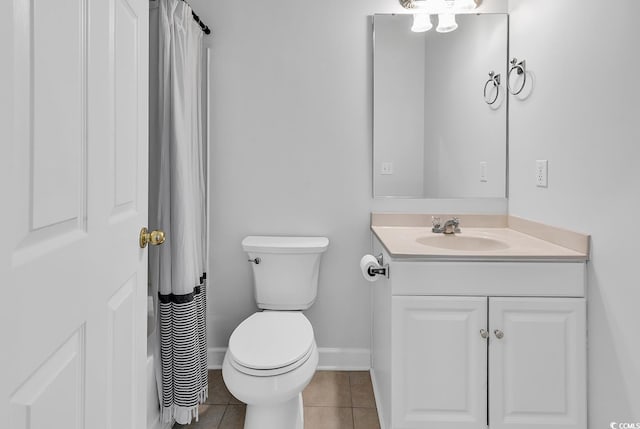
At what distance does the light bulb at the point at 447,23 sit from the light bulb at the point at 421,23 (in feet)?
0.20

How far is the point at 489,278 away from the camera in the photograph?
60.5 inches

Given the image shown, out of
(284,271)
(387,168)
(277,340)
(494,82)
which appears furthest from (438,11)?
(277,340)

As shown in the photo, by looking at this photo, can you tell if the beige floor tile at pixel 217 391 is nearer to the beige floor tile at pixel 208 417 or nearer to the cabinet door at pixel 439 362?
the beige floor tile at pixel 208 417

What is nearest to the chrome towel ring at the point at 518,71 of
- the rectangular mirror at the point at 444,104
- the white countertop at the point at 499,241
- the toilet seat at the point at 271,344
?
the rectangular mirror at the point at 444,104

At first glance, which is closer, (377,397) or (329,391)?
(377,397)

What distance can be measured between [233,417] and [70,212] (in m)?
1.52

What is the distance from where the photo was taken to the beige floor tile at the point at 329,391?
6.69 feet

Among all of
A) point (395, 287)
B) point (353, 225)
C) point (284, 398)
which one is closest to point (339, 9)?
point (353, 225)

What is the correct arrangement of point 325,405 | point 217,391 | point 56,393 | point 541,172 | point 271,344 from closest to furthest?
point 56,393, point 271,344, point 541,172, point 325,405, point 217,391

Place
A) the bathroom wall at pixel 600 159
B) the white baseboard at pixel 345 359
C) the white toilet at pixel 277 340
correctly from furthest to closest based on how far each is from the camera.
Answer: the white baseboard at pixel 345 359 < the white toilet at pixel 277 340 < the bathroom wall at pixel 600 159

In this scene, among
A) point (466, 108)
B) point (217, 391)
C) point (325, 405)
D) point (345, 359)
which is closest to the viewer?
point (325, 405)

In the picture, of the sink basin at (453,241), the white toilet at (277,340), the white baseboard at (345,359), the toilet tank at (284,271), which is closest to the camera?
the white toilet at (277,340)

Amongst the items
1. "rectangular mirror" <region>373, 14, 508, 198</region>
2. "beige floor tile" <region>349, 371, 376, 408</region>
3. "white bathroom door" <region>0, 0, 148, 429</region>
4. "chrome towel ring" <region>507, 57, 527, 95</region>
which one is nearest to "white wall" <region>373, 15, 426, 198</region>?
"rectangular mirror" <region>373, 14, 508, 198</region>

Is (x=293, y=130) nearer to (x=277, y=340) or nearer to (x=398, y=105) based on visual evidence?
(x=398, y=105)
